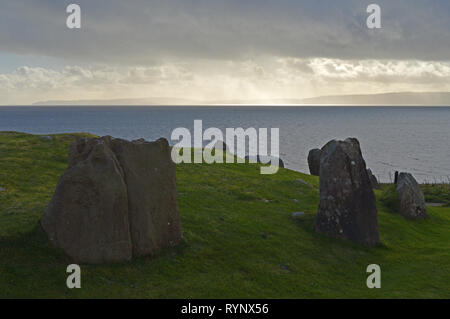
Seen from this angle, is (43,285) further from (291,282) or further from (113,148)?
(291,282)

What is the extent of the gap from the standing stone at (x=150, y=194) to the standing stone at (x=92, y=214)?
1.66 feet

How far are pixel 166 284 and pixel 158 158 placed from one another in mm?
4779

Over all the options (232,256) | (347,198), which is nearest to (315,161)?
(347,198)

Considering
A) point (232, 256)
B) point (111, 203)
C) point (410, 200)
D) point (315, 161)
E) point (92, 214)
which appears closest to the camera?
point (92, 214)

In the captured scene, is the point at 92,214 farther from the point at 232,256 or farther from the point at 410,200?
the point at 410,200

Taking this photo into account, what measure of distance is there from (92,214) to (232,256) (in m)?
5.68

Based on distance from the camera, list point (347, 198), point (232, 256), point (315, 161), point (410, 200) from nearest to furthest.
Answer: point (232, 256) < point (347, 198) < point (410, 200) < point (315, 161)

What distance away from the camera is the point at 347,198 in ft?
62.6

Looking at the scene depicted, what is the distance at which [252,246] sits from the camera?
17.3 m

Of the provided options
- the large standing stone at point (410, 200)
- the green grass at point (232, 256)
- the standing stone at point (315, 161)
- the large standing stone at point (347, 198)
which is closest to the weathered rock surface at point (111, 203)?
the green grass at point (232, 256)

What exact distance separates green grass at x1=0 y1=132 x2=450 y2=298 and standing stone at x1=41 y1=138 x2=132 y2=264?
0.49m

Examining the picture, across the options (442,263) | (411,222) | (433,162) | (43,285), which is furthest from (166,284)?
(433,162)

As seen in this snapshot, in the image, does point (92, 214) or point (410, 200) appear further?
point (410, 200)

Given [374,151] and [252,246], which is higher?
[374,151]
